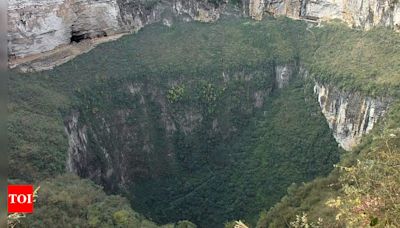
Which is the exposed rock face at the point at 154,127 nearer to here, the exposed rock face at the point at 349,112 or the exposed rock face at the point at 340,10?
the exposed rock face at the point at 349,112

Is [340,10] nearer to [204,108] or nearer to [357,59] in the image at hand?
[357,59]

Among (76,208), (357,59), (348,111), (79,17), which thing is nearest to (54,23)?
(79,17)

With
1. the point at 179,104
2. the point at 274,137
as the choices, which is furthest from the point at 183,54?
the point at 274,137

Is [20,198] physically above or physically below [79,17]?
below

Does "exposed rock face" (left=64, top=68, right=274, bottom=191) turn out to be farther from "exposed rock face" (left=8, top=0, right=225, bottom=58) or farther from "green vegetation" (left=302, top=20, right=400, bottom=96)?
"exposed rock face" (left=8, top=0, right=225, bottom=58)

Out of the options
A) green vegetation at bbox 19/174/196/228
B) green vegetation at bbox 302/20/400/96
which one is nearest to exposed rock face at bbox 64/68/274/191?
green vegetation at bbox 302/20/400/96

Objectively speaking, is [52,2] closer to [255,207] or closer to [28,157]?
[28,157]
